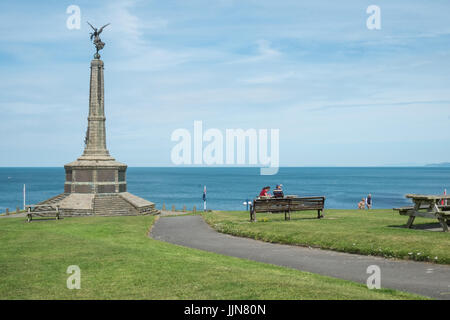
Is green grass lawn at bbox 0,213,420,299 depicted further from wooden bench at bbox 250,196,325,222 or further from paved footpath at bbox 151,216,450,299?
wooden bench at bbox 250,196,325,222

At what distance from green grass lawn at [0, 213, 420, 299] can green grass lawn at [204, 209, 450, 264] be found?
140 inches

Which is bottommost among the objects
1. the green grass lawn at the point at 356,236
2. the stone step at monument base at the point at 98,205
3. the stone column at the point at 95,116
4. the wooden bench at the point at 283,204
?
the stone step at monument base at the point at 98,205

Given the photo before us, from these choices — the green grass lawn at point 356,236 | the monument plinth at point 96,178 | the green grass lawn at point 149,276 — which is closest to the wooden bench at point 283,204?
the green grass lawn at point 356,236

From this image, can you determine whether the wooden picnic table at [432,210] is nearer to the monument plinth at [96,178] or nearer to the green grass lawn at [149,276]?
the green grass lawn at [149,276]

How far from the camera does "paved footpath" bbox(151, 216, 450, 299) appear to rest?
991 cm

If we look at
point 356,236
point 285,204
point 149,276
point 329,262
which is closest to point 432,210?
point 356,236

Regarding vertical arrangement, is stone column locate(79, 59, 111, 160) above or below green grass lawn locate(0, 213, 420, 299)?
above

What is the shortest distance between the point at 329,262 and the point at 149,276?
17.7 feet

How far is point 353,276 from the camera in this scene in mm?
10812

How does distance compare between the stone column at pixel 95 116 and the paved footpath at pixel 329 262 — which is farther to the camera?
the stone column at pixel 95 116

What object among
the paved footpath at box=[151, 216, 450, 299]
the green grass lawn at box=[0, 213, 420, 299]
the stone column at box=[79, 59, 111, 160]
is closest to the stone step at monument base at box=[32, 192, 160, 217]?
the stone column at box=[79, 59, 111, 160]

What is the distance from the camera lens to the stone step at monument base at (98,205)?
3247 cm
